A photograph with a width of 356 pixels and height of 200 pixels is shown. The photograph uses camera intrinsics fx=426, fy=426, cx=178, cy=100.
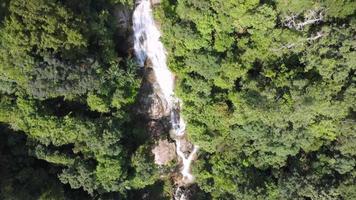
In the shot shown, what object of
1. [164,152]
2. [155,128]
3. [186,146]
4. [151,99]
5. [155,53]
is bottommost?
[164,152]

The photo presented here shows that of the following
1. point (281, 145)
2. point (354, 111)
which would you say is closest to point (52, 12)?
point (281, 145)

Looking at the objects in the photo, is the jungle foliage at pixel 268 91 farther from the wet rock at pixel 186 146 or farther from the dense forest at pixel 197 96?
the wet rock at pixel 186 146

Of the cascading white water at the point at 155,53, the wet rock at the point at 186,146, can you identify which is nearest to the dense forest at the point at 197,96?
the cascading white water at the point at 155,53

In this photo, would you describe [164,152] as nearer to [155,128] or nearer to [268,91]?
[155,128]

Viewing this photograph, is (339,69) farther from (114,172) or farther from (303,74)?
(114,172)

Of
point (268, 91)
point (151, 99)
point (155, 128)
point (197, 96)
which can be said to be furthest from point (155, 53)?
point (268, 91)

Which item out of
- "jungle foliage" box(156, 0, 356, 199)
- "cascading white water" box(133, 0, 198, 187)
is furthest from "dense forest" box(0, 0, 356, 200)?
"cascading white water" box(133, 0, 198, 187)

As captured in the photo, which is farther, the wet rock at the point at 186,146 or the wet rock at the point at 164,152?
the wet rock at the point at 186,146
